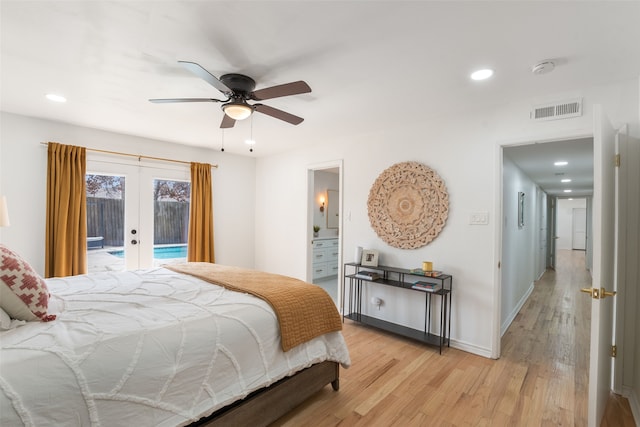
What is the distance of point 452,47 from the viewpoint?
74.4 inches

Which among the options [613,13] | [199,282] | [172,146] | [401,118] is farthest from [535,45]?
[172,146]

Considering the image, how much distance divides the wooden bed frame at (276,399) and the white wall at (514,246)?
2378 millimetres

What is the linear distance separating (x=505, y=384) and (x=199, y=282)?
2617 millimetres

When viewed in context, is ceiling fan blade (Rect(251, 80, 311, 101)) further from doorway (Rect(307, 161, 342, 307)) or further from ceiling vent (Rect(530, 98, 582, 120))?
doorway (Rect(307, 161, 342, 307))

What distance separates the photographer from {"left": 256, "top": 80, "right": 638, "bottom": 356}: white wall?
8.59 feet

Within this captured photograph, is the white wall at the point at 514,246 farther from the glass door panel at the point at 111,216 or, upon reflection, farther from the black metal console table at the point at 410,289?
the glass door panel at the point at 111,216

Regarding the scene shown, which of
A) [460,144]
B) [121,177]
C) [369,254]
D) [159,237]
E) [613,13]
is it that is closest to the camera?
[613,13]

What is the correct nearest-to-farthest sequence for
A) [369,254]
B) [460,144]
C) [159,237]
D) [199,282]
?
1. [199,282]
2. [460,144]
3. [369,254]
4. [159,237]

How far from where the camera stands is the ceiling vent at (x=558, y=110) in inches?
96.8

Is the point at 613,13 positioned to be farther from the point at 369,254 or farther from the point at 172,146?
the point at 172,146

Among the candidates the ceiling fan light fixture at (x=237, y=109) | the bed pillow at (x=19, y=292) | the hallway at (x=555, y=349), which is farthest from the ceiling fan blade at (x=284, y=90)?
the hallway at (x=555, y=349)

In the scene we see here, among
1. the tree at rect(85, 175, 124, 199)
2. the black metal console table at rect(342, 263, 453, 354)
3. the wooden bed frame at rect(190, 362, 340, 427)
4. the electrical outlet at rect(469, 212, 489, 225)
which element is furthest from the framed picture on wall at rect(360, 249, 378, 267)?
the tree at rect(85, 175, 124, 199)

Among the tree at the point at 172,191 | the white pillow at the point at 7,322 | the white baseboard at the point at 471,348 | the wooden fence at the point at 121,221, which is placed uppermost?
the tree at the point at 172,191

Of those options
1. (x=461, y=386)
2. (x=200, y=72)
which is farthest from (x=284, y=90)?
(x=461, y=386)
